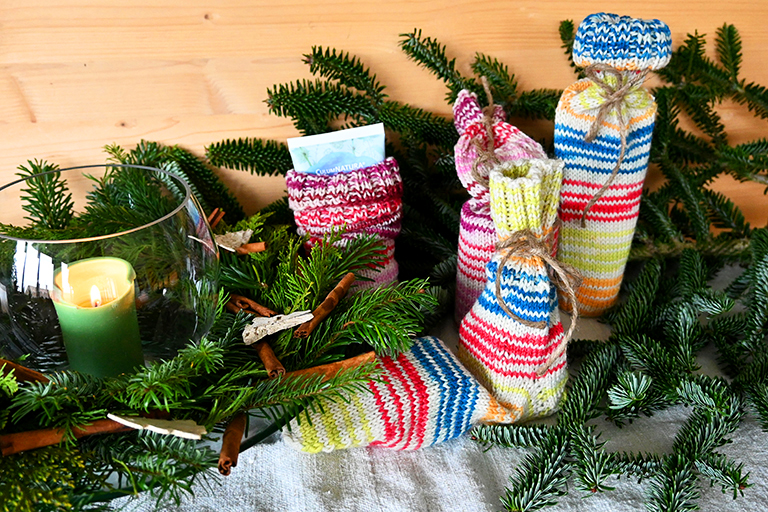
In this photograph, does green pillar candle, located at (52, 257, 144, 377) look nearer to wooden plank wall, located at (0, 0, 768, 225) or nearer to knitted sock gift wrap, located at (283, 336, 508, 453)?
knitted sock gift wrap, located at (283, 336, 508, 453)

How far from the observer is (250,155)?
647 mm

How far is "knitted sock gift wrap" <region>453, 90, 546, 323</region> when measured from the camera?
1.79ft

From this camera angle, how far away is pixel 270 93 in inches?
24.3

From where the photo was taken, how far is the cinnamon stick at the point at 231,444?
13.8 inches

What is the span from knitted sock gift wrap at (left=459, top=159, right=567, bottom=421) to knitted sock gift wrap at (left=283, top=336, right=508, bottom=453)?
25mm

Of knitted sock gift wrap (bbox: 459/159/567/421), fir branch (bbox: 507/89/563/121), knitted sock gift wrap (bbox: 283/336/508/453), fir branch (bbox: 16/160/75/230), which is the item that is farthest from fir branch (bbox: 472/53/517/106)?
fir branch (bbox: 16/160/75/230)

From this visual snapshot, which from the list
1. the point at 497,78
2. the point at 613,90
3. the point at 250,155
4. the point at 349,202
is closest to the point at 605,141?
the point at 613,90

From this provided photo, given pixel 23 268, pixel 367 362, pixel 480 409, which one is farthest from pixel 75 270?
pixel 480 409

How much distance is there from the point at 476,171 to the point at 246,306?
9.3 inches

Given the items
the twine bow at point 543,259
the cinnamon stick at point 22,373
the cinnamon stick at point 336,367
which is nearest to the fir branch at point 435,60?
the twine bow at point 543,259

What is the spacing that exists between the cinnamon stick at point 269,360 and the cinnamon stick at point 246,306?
3 cm

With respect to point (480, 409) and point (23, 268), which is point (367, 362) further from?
point (23, 268)

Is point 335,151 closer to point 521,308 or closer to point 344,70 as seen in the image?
point 344,70

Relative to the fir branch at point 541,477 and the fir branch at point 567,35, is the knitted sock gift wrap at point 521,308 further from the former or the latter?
the fir branch at point 567,35
